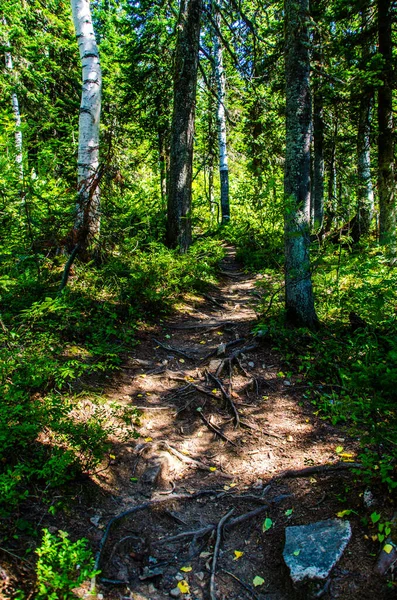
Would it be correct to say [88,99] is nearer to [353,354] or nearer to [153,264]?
[153,264]

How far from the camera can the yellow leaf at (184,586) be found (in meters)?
2.60

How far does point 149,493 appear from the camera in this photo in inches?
135

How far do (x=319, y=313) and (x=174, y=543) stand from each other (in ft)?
14.4

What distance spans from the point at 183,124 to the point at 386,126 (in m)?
5.05

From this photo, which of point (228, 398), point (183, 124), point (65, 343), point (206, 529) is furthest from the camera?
point (183, 124)

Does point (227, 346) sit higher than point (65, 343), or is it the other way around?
point (65, 343)

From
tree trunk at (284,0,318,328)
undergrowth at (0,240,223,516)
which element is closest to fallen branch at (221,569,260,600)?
undergrowth at (0,240,223,516)

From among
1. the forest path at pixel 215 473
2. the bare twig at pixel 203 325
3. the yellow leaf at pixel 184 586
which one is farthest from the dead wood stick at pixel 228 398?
the yellow leaf at pixel 184 586

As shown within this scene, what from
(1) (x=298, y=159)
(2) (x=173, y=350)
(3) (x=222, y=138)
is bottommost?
(2) (x=173, y=350)

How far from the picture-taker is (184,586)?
2.63 meters

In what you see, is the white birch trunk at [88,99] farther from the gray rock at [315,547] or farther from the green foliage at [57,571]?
the gray rock at [315,547]

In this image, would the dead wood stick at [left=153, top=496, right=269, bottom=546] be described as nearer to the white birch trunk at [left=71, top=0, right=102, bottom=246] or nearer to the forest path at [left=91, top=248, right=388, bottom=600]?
the forest path at [left=91, top=248, right=388, bottom=600]

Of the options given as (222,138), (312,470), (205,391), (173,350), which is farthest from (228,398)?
(222,138)

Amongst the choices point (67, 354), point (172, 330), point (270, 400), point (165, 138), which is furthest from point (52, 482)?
point (165, 138)
